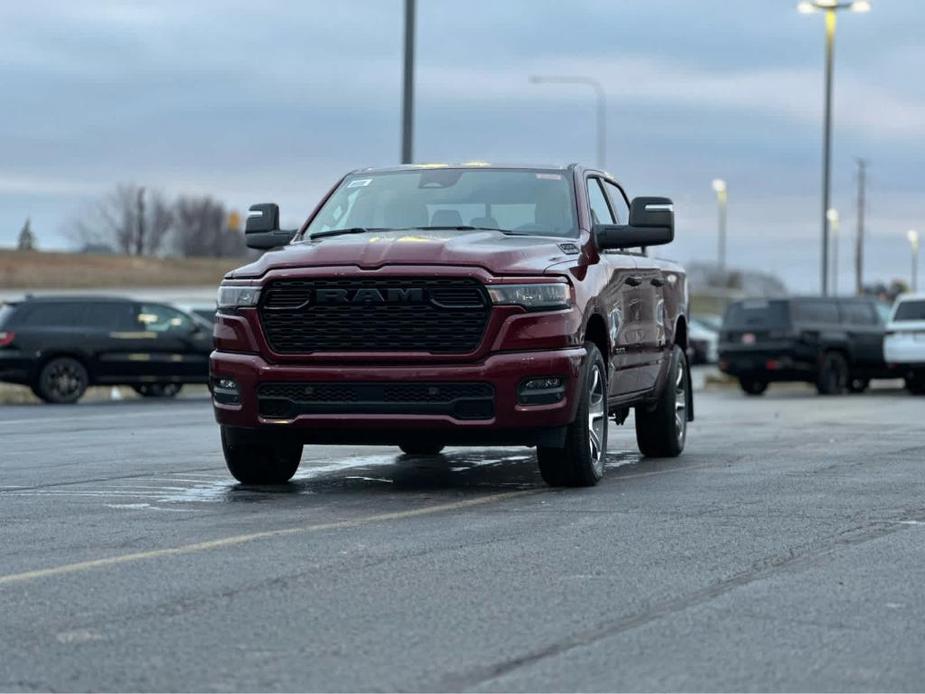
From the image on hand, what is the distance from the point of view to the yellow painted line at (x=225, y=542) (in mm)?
7297

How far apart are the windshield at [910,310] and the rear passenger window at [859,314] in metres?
0.94

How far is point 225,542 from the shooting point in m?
8.24

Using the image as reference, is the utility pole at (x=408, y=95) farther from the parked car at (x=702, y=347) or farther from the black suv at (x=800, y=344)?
the parked car at (x=702, y=347)

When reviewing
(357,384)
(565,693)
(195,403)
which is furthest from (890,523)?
(195,403)

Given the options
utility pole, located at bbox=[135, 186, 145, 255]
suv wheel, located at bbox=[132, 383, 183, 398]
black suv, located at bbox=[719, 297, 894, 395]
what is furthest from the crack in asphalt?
utility pole, located at bbox=[135, 186, 145, 255]

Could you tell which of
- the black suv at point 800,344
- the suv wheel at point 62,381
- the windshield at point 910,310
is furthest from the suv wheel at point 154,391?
the windshield at point 910,310

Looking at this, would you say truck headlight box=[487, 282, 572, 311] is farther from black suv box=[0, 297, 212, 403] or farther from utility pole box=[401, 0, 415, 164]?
black suv box=[0, 297, 212, 403]

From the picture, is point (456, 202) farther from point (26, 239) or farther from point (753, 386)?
point (26, 239)

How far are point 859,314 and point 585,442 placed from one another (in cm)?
2432

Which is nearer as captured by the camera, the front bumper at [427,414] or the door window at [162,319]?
the front bumper at [427,414]

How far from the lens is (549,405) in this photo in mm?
10180

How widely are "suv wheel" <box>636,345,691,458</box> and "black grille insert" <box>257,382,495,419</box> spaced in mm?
3492

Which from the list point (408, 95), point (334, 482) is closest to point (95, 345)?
point (408, 95)

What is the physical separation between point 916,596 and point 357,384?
406cm
